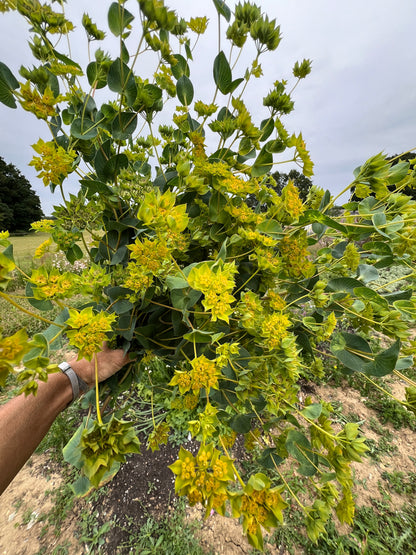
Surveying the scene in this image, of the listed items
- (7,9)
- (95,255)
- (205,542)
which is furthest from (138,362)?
(205,542)

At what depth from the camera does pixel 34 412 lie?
0.61 metres

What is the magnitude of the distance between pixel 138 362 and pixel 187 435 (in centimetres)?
121

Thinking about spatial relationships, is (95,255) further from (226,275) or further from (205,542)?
(205,542)

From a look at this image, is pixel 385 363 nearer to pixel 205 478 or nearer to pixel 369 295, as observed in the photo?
pixel 369 295

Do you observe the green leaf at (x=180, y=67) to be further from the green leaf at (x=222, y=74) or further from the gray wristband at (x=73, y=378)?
the gray wristband at (x=73, y=378)

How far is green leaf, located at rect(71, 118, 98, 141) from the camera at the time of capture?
0.43 m

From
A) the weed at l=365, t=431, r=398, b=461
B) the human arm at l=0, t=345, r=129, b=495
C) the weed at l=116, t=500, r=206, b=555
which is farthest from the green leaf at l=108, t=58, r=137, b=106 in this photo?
the weed at l=365, t=431, r=398, b=461

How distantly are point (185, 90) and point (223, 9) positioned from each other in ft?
0.50

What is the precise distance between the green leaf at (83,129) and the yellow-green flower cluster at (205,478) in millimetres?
565

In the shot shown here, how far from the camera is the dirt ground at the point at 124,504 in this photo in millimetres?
1131

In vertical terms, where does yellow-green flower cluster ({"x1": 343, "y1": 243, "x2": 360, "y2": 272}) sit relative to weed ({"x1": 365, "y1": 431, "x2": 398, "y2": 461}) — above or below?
above

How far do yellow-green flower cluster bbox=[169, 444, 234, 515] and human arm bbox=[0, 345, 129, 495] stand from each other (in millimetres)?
276

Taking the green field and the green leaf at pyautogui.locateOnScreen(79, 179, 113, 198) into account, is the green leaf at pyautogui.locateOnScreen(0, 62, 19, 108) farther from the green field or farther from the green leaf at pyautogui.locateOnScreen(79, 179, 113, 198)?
the green field

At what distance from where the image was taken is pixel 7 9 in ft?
1.58
